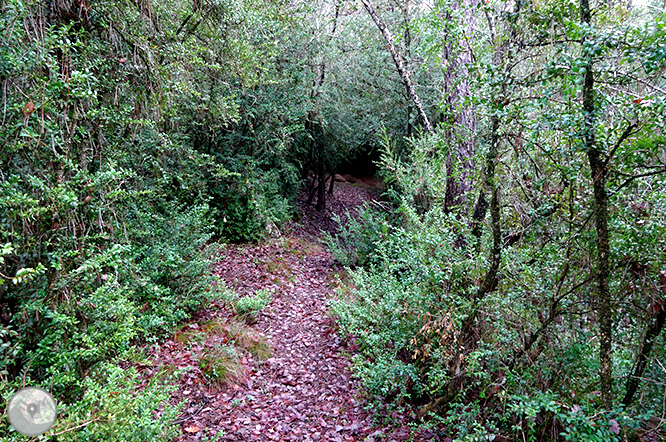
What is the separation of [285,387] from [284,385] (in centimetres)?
4

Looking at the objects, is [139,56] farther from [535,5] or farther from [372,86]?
[372,86]

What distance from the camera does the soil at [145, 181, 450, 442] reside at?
11.6ft

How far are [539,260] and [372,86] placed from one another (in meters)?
10.3

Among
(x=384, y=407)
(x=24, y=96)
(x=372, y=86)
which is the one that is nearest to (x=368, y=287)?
(x=384, y=407)

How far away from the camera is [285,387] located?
14.1ft

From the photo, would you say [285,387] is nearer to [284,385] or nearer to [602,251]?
[284,385]

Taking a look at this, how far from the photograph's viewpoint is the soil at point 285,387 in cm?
352

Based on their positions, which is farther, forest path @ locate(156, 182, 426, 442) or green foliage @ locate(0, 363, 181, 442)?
forest path @ locate(156, 182, 426, 442)

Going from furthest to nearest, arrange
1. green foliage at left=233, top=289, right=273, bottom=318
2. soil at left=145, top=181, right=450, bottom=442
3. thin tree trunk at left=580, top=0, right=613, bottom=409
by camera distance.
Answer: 1. green foliage at left=233, top=289, right=273, bottom=318
2. soil at left=145, top=181, right=450, bottom=442
3. thin tree trunk at left=580, top=0, right=613, bottom=409

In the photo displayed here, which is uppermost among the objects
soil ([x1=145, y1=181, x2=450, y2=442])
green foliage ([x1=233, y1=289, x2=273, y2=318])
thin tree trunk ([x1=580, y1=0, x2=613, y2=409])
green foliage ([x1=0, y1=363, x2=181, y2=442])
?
thin tree trunk ([x1=580, y1=0, x2=613, y2=409])

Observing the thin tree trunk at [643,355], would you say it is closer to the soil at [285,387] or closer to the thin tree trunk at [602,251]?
the thin tree trunk at [602,251]

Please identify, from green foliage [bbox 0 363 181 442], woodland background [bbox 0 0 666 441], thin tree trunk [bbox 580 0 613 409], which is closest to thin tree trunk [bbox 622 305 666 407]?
woodland background [bbox 0 0 666 441]

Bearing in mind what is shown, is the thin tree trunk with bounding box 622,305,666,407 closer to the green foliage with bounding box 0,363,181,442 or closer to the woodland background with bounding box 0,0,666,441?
the woodland background with bounding box 0,0,666,441

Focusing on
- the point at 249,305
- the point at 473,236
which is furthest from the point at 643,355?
the point at 249,305
